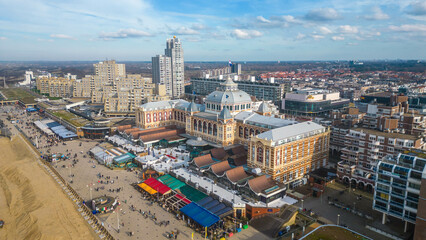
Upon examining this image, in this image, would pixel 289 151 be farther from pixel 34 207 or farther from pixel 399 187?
pixel 34 207

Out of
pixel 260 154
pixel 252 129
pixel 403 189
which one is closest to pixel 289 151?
pixel 260 154

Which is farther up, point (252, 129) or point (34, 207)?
point (252, 129)

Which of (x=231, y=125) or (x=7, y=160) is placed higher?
(x=231, y=125)

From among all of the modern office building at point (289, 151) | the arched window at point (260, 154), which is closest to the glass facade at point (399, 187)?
the modern office building at point (289, 151)

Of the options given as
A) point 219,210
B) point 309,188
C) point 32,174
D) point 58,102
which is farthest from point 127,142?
point 58,102

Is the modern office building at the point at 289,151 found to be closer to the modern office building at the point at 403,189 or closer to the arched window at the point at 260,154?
the arched window at the point at 260,154

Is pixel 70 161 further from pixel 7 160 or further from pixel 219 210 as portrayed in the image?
pixel 219 210

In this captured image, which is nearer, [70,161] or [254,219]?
[254,219]
